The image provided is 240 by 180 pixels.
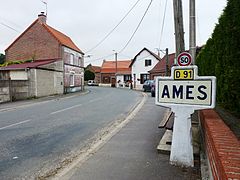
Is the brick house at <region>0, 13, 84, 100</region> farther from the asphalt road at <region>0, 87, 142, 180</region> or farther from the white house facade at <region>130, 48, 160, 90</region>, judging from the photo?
the asphalt road at <region>0, 87, 142, 180</region>

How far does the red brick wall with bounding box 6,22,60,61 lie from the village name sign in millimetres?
25757

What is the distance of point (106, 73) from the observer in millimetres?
64812

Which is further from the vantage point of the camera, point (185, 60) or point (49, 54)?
point (49, 54)

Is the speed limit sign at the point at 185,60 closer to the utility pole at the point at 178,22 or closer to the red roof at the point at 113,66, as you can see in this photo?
the utility pole at the point at 178,22

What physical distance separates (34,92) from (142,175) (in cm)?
1959

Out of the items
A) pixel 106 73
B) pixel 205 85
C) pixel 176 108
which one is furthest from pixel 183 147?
pixel 106 73

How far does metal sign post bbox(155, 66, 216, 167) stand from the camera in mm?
3934

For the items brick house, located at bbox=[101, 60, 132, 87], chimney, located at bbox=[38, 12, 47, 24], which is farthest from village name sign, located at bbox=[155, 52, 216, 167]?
brick house, located at bbox=[101, 60, 132, 87]

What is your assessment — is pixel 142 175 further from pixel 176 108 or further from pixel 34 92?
pixel 34 92

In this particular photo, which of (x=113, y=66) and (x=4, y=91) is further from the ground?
(x=113, y=66)

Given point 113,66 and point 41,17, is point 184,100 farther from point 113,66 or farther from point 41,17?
point 113,66

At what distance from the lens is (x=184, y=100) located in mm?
4102

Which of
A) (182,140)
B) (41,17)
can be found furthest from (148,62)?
(182,140)

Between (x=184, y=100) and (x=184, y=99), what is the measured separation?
2 cm
